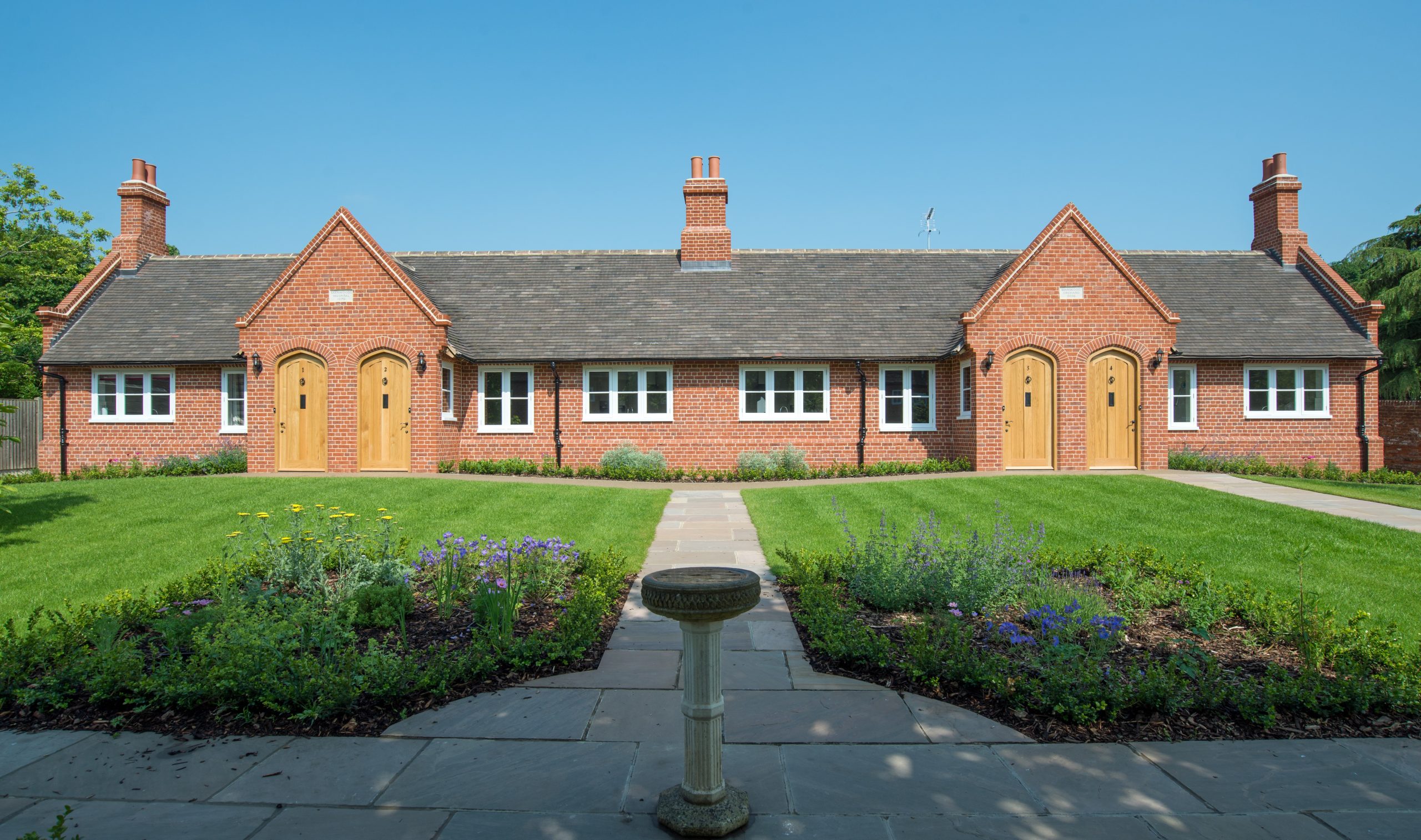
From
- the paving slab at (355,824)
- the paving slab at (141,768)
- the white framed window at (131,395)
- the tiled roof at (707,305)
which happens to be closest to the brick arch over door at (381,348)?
the tiled roof at (707,305)

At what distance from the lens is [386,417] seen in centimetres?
1686

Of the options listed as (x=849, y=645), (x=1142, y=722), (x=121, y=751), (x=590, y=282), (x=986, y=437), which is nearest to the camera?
(x=121, y=751)

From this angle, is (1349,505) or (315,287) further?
(315,287)

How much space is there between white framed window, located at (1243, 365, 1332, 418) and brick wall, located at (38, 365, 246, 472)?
25.1m

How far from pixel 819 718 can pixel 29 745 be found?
13.7 ft

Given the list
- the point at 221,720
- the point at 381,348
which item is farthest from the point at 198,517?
the point at 221,720

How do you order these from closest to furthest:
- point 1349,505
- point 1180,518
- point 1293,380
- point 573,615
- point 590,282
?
1. point 573,615
2. point 1180,518
3. point 1349,505
4. point 1293,380
5. point 590,282

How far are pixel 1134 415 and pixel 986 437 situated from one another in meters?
3.44

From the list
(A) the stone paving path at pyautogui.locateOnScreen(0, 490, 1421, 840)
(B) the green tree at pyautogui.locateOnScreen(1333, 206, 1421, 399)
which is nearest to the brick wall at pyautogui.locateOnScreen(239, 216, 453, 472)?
(A) the stone paving path at pyautogui.locateOnScreen(0, 490, 1421, 840)

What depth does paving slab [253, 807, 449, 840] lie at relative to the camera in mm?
3037

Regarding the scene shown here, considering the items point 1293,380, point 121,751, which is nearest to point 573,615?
point 121,751

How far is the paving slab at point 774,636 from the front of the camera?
17.9ft

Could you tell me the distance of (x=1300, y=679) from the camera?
4262 millimetres

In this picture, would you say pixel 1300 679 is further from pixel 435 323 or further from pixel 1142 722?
pixel 435 323
